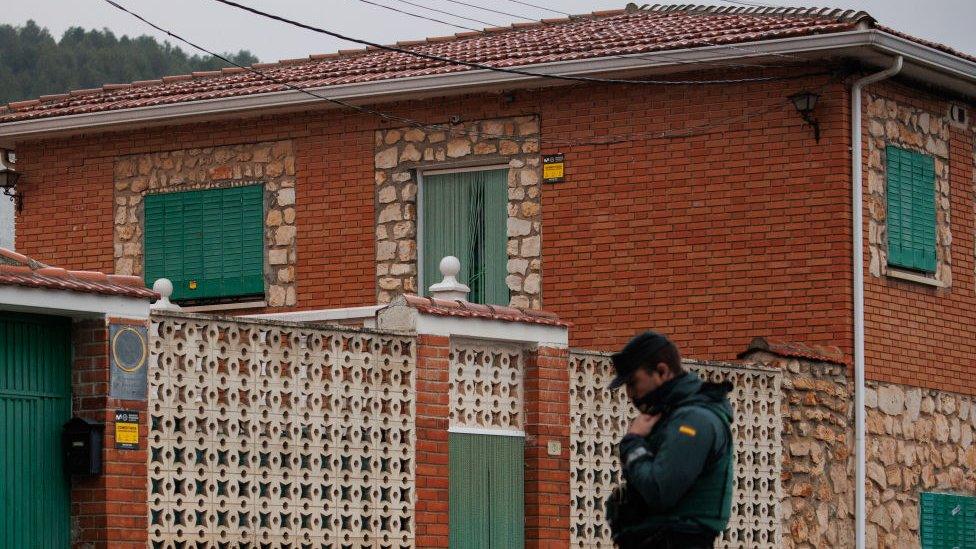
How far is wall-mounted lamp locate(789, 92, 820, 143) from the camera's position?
58.8 ft

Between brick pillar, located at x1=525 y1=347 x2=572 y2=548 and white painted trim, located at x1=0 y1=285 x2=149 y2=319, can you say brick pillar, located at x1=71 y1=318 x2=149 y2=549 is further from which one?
brick pillar, located at x1=525 y1=347 x2=572 y2=548

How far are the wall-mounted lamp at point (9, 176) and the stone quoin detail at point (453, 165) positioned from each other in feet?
14.4

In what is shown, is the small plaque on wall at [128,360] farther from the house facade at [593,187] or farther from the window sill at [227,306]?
the window sill at [227,306]

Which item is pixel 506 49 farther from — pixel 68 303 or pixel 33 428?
pixel 33 428

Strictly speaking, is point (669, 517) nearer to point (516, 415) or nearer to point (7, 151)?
point (516, 415)

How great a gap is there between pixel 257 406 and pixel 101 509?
4.44 ft

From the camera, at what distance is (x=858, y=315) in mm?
17734

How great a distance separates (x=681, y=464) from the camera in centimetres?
798

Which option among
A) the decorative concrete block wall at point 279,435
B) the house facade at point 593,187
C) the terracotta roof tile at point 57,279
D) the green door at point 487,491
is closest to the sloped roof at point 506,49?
the house facade at point 593,187

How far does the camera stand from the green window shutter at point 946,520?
720 inches

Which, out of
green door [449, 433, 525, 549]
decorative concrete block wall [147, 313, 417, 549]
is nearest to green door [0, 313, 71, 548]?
decorative concrete block wall [147, 313, 417, 549]

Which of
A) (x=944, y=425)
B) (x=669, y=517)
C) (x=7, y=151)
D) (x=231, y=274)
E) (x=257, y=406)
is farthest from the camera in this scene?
(x=7, y=151)

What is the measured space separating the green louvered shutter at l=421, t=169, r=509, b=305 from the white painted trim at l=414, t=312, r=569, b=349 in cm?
504

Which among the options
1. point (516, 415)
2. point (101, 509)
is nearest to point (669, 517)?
point (101, 509)
